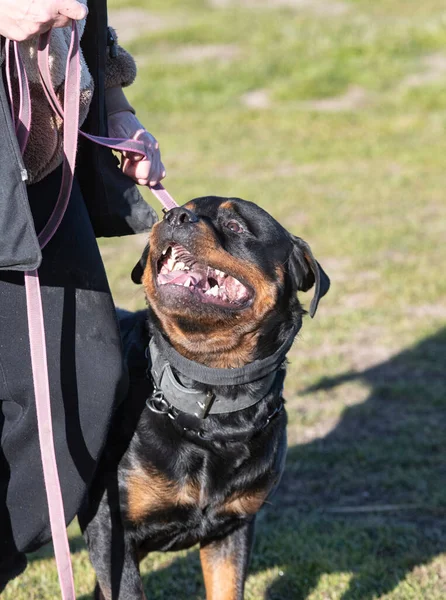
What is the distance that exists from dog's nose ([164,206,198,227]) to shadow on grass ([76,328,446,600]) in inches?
63.5

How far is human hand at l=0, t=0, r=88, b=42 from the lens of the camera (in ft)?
7.36

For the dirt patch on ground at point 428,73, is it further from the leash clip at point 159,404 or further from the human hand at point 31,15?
the human hand at point 31,15

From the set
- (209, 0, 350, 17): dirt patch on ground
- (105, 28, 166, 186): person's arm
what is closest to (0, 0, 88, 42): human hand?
(105, 28, 166, 186): person's arm

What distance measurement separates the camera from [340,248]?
28.9 ft

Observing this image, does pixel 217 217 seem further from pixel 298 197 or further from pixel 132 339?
pixel 298 197

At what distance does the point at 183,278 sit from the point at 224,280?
0.50 ft

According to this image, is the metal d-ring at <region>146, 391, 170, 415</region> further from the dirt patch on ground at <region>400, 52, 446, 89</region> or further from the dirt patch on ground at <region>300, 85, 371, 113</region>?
Result: the dirt patch on ground at <region>400, 52, 446, 89</region>

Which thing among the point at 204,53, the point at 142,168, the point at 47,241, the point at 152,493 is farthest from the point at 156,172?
the point at 204,53

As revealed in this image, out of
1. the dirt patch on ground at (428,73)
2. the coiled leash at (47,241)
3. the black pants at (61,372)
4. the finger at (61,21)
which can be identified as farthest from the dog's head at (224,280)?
the dirt patch on ground at (428,73)

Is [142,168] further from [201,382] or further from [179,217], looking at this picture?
[201,382]

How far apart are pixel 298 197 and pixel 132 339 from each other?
299 inches

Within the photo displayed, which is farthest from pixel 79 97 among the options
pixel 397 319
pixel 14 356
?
pixel 397 319

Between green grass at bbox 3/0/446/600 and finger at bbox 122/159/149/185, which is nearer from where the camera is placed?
finger at bbox 122/159/149/185

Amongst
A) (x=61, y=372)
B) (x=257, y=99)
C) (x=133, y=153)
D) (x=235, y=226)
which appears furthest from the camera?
(x=257, y=99)
